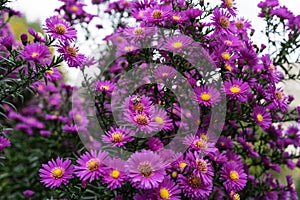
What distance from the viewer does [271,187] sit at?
101 inches

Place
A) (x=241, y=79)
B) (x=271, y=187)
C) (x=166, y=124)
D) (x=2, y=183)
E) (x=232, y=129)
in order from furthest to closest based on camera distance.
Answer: (x=2, y=183), (x=271, y=187), (x=232, y=129), (x=241, y=79), (x=166, y=124)

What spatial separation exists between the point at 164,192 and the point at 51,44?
0.77 meters

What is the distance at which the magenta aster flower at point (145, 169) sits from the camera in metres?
1.47

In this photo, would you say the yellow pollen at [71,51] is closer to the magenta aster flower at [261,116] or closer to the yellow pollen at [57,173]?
the yellow pollen at [57,173]

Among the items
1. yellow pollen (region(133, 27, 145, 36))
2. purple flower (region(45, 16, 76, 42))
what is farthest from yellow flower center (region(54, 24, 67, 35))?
yellow pollen (region(133, 27, 145, 36))

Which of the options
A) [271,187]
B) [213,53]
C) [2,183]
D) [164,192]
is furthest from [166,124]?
[2,183]

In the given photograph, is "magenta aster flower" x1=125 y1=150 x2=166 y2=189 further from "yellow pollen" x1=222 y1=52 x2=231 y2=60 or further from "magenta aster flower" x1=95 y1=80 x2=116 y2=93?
"yellow pollen" x1=222 y1=52 x2=231 y2=60

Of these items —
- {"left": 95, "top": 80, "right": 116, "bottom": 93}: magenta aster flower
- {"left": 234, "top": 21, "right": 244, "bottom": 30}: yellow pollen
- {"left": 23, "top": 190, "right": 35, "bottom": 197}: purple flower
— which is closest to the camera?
{"left": 95, "top": 80, "right": 116, "bottom": 93}: magenta aster flower

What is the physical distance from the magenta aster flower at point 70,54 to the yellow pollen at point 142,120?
37cm

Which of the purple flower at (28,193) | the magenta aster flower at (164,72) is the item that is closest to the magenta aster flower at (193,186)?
the magenta aster flower at (164,72)

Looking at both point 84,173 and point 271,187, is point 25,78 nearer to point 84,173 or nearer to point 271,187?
point 84,173

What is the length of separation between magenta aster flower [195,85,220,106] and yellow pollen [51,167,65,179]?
2.06 ft

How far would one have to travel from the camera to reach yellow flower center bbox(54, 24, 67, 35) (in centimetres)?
172

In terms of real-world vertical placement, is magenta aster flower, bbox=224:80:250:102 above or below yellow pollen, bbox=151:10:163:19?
below
